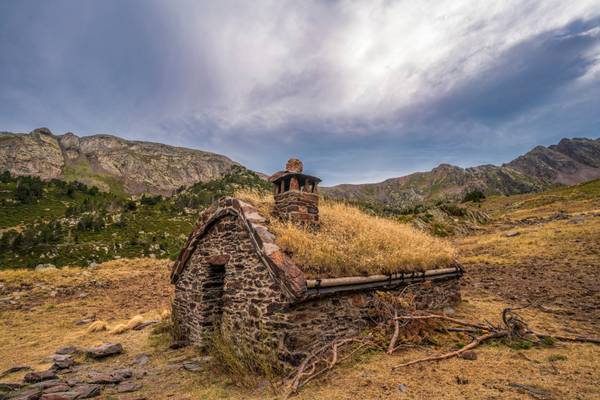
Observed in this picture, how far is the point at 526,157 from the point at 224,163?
18833cm

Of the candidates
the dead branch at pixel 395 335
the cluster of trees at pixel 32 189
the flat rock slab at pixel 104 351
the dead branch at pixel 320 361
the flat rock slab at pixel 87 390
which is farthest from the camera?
the cluster of trees at pixel 32 189

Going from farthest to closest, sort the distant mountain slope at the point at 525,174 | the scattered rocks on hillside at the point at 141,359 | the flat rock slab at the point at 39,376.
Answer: the distant mountain slope at the point at 525,174 < the scattered rocks on hillside at the point at 141,359 < the flat rock slab at the point at 39,376

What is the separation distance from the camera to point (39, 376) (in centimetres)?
685

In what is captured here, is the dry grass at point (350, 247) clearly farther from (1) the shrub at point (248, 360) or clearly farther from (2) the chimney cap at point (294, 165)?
(1) the shrub at point (248, 360)

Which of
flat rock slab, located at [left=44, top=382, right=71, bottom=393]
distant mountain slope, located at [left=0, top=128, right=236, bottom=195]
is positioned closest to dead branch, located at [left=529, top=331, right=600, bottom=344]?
flat rock slab, located at [left=44, top=382, right=71, bottom=393]

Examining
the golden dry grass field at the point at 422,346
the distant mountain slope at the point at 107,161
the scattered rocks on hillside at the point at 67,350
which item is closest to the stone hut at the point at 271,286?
the golden dry grass field at the point at 422,346

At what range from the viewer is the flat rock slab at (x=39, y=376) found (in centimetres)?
671

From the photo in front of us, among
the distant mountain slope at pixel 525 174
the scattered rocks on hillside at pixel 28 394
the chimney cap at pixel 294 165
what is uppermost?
the distant mountain slope at pixel 525 174

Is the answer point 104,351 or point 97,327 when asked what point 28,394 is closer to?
point 104,351

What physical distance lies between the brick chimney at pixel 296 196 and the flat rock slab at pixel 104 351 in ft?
20.4

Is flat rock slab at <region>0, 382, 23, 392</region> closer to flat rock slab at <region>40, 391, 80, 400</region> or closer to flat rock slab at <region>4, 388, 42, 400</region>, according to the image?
flat rock slab at <region>4, 388, 42, 400</region>

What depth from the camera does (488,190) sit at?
128 m

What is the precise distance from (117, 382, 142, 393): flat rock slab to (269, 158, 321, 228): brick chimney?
4.89 m

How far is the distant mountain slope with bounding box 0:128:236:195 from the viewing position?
5069 inches
